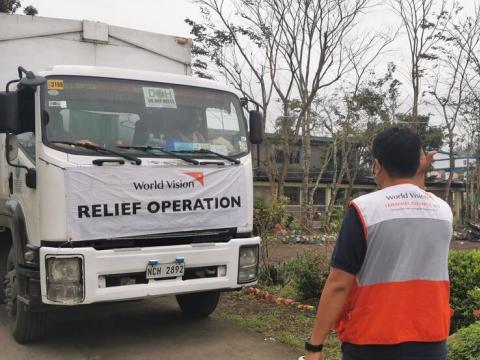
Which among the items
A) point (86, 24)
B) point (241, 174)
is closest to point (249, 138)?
point (241, 174)

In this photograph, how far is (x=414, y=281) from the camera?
7.62ft

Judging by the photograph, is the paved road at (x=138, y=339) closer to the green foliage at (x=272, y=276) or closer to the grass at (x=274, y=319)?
the grass at (x=274, y=319)

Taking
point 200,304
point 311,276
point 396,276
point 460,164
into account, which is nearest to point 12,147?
point 200,304

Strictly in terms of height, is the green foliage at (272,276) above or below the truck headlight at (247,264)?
below

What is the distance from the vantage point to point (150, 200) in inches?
187

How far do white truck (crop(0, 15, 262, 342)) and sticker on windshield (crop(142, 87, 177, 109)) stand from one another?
1 cm

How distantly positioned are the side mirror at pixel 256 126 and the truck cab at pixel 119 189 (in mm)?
241

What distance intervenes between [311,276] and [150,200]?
8.92 feet

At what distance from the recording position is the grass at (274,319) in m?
5.22

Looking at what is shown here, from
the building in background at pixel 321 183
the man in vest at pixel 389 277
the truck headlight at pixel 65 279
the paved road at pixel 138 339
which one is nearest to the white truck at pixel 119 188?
the truck headlight at pixel 65 279

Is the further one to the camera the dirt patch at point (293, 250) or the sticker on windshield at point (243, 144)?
the dirt patch at point (293, 250)

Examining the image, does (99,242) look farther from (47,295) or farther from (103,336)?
(103,336)

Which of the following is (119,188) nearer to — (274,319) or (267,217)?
(274,319)

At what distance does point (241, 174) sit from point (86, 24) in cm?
258
